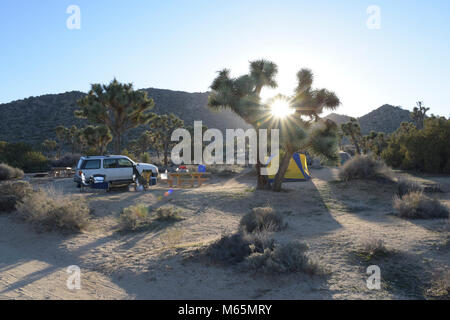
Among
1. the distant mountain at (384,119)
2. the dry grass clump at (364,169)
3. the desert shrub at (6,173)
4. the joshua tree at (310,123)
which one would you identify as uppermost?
the distant mountain at (384,119)

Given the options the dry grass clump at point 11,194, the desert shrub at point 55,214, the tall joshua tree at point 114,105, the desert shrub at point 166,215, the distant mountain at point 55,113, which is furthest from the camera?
the distant mountain at point 55,113

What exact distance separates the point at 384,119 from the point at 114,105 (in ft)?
234

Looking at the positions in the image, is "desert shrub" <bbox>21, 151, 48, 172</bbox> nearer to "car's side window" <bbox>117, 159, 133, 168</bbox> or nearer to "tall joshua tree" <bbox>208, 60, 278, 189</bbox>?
"car's side window" <bbox>117, 159, 133, 168</bbox>

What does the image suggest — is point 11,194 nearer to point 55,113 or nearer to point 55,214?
point 55,214

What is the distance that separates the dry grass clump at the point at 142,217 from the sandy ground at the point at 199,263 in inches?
12.1

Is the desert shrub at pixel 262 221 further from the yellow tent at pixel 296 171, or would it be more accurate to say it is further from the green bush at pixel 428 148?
the green bush at pixel 428 148

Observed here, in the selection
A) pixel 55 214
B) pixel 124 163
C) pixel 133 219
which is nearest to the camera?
pixel 55 214

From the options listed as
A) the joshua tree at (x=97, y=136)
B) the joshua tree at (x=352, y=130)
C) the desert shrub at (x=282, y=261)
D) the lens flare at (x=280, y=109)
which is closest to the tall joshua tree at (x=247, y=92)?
the lens flare at (x=280, y=109)

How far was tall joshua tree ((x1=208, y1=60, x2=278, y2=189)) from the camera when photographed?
1434 centimetres

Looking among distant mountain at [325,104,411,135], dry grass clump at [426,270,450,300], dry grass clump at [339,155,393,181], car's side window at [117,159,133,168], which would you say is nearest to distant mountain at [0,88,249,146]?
distant mountain at [325,104,411,135]

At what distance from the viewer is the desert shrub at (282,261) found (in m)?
5.05

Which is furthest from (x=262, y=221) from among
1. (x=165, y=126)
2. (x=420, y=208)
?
(x=165, y=126)

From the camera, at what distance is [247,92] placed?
1474 cm

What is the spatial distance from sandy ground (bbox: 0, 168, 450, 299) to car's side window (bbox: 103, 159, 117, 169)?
5.14 meters
